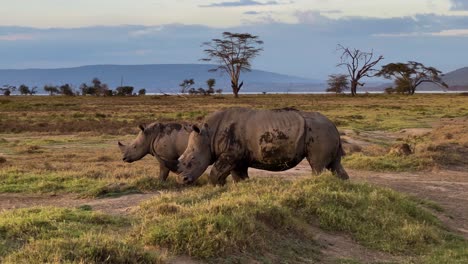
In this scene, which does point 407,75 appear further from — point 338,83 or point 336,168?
point 336,168

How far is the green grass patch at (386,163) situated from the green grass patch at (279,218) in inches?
197

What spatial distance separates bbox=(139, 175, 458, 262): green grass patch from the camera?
21.2 feet

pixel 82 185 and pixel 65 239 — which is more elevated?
pixel 65 239

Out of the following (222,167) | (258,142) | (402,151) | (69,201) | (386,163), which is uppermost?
(258,142)

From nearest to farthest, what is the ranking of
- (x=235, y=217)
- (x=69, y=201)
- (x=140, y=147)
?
(x=235, y=217) → (x=69, y=201) → (x=140, y=147)

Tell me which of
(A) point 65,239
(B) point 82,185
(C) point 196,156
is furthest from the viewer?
(B) point 82,185

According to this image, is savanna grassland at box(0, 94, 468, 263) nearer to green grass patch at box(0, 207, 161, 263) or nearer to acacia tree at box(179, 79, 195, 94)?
green grass patch at box(0, 207, 161, 263)

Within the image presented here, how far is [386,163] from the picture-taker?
1577cm

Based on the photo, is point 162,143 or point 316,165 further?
point 162,143

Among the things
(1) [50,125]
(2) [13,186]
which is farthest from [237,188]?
(1) [50,125]

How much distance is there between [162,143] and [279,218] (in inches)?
204

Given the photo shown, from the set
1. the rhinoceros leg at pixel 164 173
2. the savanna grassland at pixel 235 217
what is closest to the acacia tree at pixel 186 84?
the savanna grassland at pixel 235 217

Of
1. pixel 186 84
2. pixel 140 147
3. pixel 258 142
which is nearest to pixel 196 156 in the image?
pixel 258 142

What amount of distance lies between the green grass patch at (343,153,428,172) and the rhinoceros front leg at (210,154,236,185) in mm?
6162
